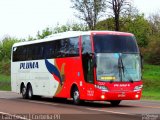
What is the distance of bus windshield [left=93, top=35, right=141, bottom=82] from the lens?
23953 mm

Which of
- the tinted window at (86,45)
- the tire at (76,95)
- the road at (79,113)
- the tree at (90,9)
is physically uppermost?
the tree at (90,9)

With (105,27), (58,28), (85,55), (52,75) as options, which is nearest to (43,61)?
(52,75)

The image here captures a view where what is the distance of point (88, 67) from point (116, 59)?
1417mm

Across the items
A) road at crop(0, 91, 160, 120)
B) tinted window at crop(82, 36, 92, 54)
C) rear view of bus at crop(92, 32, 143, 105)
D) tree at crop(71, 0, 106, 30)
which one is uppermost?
tree at crop(71, 0, 106, 30)

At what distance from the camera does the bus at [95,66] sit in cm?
2394

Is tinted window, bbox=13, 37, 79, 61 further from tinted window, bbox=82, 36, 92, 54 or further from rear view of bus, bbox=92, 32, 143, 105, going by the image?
rear view of bus, bbox=92, 32, 143, 105

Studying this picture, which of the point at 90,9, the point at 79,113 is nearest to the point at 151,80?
the point at 90,9

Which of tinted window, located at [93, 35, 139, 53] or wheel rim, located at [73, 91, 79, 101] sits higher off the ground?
tinted window, located at [93, 35, 139, 53]

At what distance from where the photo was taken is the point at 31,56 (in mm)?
32188

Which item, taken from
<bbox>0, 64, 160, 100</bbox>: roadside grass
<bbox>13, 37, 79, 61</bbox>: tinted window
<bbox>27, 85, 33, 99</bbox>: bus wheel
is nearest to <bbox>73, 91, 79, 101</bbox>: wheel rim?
<bbox>13, 37, 79, 61</bbox>: tinted window

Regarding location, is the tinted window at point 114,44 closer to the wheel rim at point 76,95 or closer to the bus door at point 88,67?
the bus door at point 88,67

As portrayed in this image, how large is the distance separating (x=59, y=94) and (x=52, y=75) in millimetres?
1451

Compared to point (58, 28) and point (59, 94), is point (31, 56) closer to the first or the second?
point (59, 94)

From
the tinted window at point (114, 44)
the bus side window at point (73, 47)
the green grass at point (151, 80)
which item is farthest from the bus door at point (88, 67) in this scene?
the green grass at point (151, 80)
